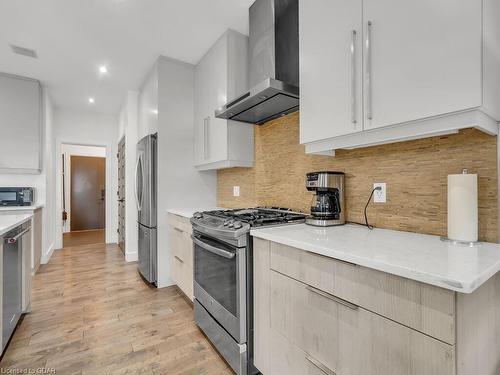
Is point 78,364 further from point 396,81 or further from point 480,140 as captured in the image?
point 480,140

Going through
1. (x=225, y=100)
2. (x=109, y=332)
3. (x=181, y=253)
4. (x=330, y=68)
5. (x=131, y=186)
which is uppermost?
(x=225, y=100)

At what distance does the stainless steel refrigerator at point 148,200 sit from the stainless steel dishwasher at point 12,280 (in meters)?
1.08

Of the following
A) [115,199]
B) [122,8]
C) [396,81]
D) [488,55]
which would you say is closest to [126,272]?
[115,199]

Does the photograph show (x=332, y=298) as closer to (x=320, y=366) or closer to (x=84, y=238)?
(x=320, y=366)

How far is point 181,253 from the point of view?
8.44ft

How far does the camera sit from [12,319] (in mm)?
1920

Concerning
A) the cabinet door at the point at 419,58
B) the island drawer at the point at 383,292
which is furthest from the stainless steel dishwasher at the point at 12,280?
the cabinet door at the point at 419,58

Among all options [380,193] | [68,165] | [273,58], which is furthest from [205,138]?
[68,165]

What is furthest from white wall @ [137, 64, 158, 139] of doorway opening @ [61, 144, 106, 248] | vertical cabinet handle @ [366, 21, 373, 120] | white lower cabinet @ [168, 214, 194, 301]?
doorway opening @ [61, 144, 106, 248]

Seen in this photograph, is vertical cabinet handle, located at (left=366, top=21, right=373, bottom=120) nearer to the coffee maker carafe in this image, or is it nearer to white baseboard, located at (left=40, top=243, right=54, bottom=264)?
the coffee maker carafe

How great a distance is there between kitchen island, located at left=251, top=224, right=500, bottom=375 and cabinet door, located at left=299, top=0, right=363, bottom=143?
0.58 m

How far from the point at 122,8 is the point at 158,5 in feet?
1.03

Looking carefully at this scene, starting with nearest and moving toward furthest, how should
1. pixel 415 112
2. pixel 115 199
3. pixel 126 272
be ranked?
pixel 415 112 < pixel 126 272 < pixel 115 199

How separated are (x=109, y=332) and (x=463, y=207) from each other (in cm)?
244
